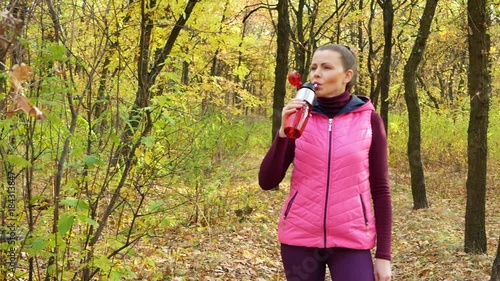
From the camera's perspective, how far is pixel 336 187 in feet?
7.48

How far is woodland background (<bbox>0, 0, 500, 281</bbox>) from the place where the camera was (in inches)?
117

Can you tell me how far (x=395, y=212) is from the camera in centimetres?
1089

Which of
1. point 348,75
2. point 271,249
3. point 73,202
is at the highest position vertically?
point 348,75

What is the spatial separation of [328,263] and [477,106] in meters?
4.69

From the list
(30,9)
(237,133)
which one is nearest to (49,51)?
(30,9)

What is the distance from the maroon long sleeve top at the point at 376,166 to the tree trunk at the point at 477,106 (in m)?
4.17

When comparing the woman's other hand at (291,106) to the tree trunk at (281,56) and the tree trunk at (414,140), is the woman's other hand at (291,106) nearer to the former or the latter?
the tree trunk at (414,140)

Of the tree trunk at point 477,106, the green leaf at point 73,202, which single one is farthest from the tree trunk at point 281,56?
the green leaf at point 73,202

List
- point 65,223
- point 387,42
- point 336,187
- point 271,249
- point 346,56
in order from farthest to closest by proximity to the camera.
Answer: point 387,42, point 271,249, point 65,223, point 346,56, point 336,187

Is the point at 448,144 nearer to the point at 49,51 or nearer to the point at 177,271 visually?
the point at 177,271

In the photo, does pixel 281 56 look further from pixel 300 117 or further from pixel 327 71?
pixel 300 117

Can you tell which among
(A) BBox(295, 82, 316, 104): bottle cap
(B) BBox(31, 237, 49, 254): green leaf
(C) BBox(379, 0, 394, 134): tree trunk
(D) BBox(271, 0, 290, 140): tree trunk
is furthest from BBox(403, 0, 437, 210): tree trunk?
(B) BBox(31, 237, 49, 254): green leaf

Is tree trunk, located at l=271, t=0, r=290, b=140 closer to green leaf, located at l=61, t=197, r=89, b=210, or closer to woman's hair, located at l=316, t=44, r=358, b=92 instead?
green leaf, located at l=61, t=197, r=89, b=210

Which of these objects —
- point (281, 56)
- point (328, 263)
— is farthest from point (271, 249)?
point (281, 56)
